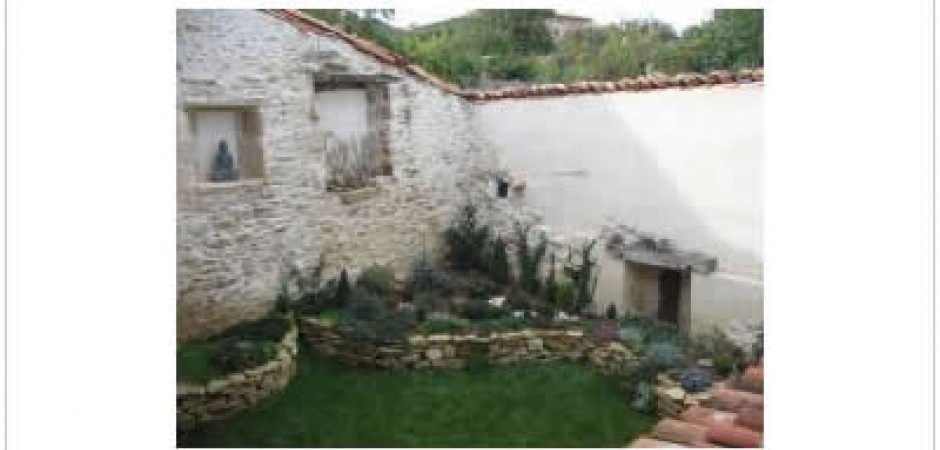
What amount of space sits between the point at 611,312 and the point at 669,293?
0.39m

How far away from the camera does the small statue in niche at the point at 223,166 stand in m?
4.99

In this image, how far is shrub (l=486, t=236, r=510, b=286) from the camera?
6.15 meters

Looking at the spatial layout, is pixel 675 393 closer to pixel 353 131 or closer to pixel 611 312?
pixel 611 312

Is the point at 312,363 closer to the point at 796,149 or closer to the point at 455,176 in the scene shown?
the point at 455,176

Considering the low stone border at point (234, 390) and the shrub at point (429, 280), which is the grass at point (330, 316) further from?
the shrub at point (429, 280)

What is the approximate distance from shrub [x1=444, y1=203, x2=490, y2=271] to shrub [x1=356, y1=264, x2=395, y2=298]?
526 millimetres

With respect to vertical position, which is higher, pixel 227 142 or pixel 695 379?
pixel 227 142

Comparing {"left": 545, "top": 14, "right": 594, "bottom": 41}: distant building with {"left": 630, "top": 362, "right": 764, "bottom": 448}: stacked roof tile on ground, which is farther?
{"left": 545, "top": 14, "right": 594, "bottom": 41}: distant building

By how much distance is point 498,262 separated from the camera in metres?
6.19

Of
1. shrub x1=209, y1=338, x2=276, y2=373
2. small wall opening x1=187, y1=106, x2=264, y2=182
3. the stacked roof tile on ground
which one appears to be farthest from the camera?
small wall opening x1=187, y1=106, x2=264, y2=182

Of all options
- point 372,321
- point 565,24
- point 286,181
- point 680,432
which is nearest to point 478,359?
point 372,321

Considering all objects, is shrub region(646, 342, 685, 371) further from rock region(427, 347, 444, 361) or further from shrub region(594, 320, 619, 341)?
rock region(427, 347, 444, 361)

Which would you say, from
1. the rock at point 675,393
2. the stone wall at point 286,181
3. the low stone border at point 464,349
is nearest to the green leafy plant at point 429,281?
the stone wall at point 286,181

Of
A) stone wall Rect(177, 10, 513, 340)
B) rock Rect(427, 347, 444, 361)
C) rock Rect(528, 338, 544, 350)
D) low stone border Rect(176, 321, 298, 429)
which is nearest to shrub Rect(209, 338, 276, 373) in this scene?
low stone border Rect(176, 321, 298, 429)
